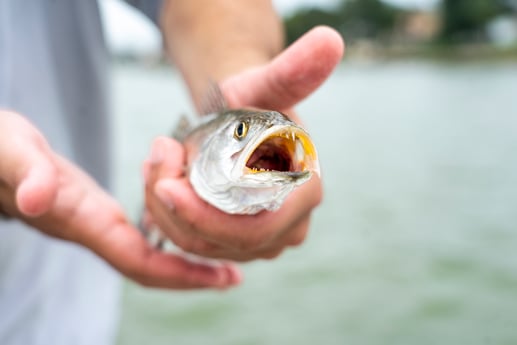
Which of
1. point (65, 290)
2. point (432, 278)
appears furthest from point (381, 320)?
point (65, 290)

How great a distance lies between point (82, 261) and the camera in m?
2.89

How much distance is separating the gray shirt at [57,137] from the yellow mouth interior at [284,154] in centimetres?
113

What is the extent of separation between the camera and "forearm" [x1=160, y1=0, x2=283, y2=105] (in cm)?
252

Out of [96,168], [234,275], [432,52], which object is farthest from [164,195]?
[432,52]

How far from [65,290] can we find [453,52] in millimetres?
57212

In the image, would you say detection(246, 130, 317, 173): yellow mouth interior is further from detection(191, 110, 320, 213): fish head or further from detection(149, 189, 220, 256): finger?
detection(149, 189, 220, 256): finger

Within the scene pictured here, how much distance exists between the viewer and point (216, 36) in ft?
8.45

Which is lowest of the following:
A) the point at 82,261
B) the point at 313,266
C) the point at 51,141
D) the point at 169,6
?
the point at 313,266

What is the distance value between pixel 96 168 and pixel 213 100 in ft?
3.39

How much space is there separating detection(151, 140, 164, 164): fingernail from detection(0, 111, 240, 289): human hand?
23cm

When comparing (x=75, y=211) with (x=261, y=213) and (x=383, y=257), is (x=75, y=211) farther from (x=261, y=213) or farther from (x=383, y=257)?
(x=383, y=257)

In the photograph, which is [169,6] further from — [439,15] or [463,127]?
[439,15]

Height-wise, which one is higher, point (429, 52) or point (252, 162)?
point (252, 162)

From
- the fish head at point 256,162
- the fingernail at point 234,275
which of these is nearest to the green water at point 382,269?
the fingernail at point 234,275
